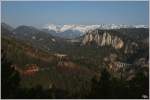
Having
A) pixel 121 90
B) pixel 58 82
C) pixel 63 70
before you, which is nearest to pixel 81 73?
pixel 63 70

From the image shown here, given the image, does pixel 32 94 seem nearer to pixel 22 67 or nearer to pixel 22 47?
pixel 22 67

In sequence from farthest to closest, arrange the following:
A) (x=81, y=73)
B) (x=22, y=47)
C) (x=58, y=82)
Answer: (x=22, y=47), (x=81, y=73), (x=58, y=82)

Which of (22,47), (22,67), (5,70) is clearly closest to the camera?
(5,70)

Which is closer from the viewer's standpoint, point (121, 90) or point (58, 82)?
point (121, 90)

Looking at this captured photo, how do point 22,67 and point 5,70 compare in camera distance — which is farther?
point 22,67

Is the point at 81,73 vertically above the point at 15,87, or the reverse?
the point at 15,87

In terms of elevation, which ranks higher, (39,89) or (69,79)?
(39,89)

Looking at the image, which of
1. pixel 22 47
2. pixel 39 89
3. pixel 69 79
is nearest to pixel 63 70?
pixel 69 79

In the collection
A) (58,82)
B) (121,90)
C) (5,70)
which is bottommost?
(58,82)

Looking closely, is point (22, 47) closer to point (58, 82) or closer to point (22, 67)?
point (22, 67)
